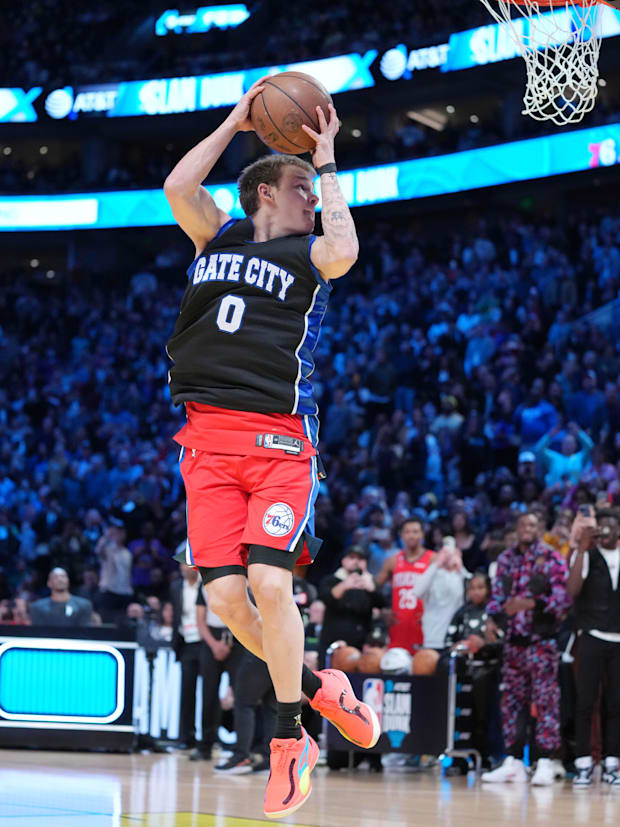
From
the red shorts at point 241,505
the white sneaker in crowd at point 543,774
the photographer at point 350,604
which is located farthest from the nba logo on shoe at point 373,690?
the red shorts at point 241,505

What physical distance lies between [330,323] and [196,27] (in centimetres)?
1244

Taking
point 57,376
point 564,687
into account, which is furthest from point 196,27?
point 564,687

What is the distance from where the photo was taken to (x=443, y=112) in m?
27.7

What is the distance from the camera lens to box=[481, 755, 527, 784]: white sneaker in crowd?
9.23m

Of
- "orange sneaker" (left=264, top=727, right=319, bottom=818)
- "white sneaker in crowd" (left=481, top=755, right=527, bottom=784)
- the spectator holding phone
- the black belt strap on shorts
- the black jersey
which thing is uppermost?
the black jersey

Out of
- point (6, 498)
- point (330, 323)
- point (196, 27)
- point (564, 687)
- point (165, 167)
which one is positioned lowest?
point (564, 687)

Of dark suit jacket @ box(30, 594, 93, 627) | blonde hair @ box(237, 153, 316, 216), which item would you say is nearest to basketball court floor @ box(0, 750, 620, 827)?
dark suit jacket @ box(30, 594, 93, 627)

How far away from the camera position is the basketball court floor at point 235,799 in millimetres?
5891

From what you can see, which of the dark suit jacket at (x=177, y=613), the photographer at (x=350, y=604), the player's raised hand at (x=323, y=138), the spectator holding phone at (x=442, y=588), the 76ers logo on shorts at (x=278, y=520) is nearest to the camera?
the 76ers logo on shorts at (x=278, y=520)

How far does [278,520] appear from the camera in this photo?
459 centimetres

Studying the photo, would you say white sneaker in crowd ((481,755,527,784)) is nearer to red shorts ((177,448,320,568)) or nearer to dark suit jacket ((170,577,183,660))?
dark suit jacket ((170,577,183,660))

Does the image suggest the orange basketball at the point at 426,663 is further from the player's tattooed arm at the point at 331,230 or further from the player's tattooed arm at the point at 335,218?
the player's tattooed arm at the point at 335,218

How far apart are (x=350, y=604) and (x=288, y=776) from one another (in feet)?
18.1

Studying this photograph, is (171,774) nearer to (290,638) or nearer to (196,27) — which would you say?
(290,638)
